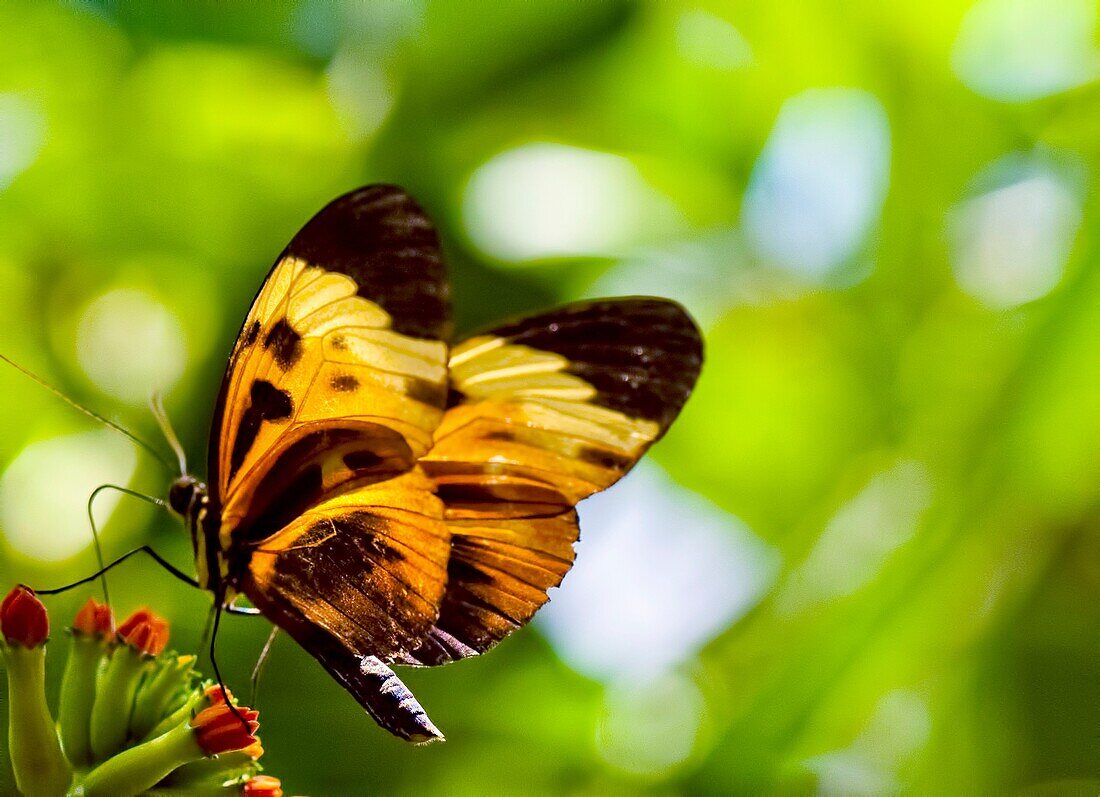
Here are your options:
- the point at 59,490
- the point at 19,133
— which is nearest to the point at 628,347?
the point at 59,490

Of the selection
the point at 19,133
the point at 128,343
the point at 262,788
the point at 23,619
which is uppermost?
the point at 19,133

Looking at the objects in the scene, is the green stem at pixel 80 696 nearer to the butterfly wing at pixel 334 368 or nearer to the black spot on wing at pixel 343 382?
the butterfly wing at pixel 334 368

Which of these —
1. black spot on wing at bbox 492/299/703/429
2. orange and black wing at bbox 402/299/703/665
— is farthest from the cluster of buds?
black spot on wing at bbox 492/299/703/429

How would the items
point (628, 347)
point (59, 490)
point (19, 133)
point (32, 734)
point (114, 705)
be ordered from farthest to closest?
point (19, 133) → point (59, 490) → point (628, 347) → point (114, 705) → point (32, 734)

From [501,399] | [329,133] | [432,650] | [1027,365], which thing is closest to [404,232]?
[501,399]

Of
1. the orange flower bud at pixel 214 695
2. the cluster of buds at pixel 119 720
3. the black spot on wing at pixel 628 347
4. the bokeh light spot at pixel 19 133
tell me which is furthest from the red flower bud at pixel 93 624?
the bokeh light spot at pixel 19 133

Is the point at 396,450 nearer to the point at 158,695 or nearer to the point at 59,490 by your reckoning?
the point at 158,695

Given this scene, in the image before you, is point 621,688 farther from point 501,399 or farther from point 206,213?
Answer: point 206,213
